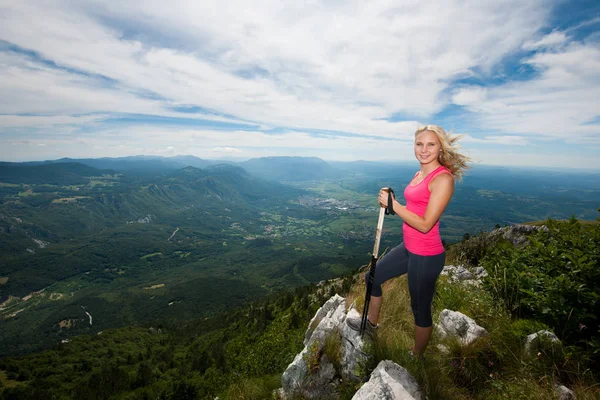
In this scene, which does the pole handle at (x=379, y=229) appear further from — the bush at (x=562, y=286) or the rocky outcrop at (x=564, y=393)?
the rocky outcrop at (x=564, y=393)

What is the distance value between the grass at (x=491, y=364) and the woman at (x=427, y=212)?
0.41 metres

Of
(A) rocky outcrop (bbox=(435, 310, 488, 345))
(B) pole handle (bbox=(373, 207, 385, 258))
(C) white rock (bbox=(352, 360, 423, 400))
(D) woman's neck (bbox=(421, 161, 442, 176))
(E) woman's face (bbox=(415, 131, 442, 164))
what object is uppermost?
(E) woman's face (bbox=(415, 131, 442, 164))

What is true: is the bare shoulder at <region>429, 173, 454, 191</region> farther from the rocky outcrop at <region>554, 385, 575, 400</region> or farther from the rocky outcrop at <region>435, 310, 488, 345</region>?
the rocky outcrop at <region>435, 310, 488, 345</region>

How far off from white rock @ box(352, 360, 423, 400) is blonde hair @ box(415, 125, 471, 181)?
2975mm

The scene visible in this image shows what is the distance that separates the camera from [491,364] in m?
3.62

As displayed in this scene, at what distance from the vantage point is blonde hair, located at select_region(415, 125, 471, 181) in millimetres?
3555

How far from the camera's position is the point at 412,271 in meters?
3.69

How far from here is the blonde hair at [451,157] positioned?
3.55 meters

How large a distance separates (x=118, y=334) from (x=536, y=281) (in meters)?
115

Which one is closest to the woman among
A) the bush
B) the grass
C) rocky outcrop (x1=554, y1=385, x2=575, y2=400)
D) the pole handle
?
the pole handle

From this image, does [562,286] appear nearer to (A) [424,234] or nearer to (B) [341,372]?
(A) [424,234]

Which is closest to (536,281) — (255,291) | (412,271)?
(412,271)

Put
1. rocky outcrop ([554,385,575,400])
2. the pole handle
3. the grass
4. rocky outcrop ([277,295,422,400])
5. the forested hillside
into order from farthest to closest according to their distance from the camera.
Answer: the pole handle
rocky outcrop ([277,295,422,400])
the forested hillside
the grass
rocky outcrop ([554,385,575,400])

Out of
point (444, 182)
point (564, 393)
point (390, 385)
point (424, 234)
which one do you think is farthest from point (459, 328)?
point (444, 182)
